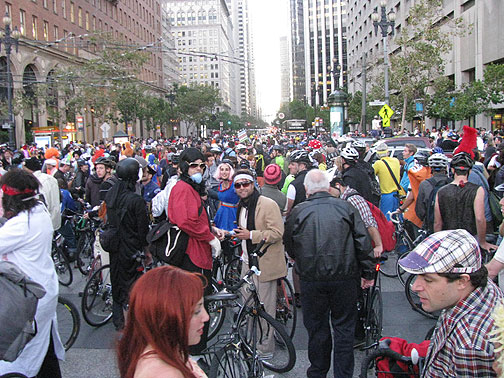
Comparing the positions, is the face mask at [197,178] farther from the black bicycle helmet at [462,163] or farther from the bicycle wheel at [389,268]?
the bicycle wheel at [389,268]

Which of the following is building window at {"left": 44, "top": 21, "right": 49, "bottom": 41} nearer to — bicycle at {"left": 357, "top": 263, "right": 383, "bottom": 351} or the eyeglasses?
the eyeglasses

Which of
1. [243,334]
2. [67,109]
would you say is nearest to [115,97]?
[67,109]

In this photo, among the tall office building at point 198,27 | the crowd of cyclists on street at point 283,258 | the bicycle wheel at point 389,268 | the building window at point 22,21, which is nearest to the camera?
the crowd of cyclists on street at point 283,258

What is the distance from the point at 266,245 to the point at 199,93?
240 ft

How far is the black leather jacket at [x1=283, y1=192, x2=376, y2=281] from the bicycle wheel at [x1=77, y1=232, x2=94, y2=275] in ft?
18.2

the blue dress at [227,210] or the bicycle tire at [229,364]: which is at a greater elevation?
the blue dress at [227,210]

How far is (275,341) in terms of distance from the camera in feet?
18.2

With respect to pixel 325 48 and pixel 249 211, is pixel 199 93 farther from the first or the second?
pixel 325 48

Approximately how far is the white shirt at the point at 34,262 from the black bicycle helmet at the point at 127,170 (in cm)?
149

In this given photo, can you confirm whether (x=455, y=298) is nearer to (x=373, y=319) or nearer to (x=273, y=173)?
(x=373, y=319)

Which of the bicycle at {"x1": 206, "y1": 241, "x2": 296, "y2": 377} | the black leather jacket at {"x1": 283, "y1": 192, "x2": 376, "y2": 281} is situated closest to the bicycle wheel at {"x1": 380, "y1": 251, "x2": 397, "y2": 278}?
the bicycle at {"x1": 206, "y1": 241, "x2": 296, "y2": 377}

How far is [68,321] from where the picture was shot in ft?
18.6

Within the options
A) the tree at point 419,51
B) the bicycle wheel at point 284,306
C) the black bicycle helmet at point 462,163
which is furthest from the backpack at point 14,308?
the tree at point 419,51

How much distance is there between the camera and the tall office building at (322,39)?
556 ft
